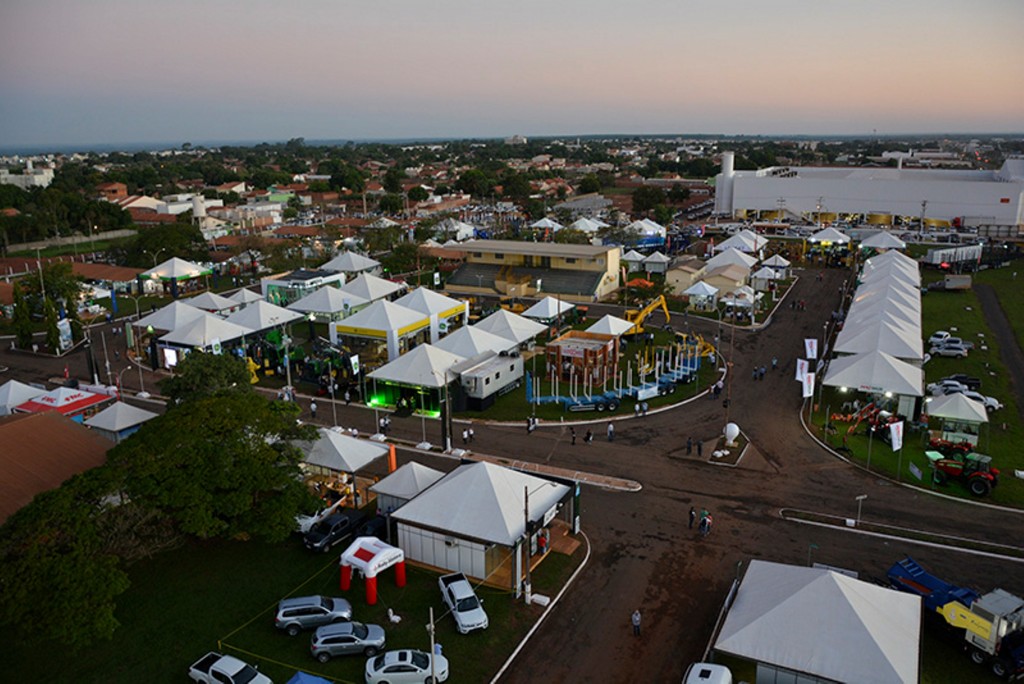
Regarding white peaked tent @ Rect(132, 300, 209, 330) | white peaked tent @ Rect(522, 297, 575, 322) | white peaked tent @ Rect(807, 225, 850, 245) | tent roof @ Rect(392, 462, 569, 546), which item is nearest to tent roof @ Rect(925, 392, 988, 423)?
tent roof @ Rect(392, 462, 569, 546)

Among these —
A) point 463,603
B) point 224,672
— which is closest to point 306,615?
point 224,672

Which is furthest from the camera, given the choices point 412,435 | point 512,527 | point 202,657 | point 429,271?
point 429,271

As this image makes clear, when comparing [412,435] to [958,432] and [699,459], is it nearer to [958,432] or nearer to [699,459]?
[699,459]

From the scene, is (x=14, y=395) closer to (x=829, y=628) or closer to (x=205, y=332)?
(x=205, y=332)

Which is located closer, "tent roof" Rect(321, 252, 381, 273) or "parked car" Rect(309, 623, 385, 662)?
"parked car" Rect(309, 623, 385, 662)

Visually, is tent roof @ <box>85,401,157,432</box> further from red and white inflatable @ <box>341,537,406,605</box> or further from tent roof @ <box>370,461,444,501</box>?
red and white inflatable @ <box>341,537,406,605</box>

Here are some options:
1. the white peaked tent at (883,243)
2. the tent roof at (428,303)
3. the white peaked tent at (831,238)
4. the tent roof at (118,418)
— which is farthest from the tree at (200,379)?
the white peaked tent at (831,238)

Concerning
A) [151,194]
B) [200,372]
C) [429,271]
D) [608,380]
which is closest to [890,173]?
[429,271]
